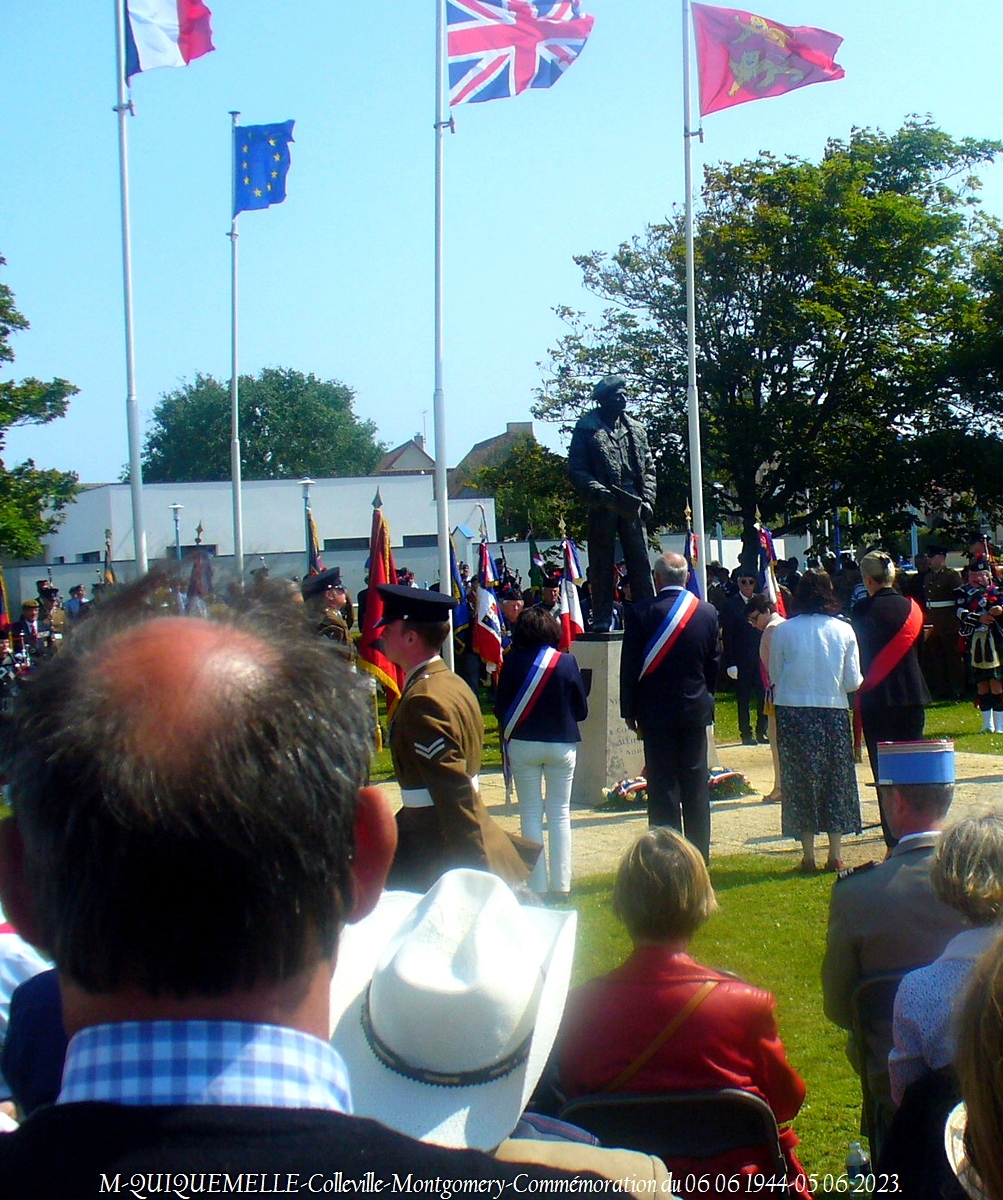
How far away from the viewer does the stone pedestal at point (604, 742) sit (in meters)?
11.6

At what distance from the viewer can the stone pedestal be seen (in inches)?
459

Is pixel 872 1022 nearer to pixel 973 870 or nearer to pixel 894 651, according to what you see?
pixel 973 870

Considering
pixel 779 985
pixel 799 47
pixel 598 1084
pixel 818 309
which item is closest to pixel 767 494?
pixel 818 309

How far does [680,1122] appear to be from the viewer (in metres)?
2.89

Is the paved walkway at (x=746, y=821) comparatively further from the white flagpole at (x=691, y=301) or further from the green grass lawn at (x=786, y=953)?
the white flagpole at (x=691, y=301)

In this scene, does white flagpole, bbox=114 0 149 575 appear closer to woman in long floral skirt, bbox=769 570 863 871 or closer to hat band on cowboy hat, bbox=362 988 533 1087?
woman in long floral skirt, bbox=769 570 863 871

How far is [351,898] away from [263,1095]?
24cm

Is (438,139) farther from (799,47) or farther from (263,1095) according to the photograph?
(263,1095)

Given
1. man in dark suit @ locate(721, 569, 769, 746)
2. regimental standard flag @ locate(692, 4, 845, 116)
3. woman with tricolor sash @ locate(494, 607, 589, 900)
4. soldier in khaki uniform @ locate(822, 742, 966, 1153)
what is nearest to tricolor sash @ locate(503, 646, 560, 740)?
woman with tricolor sash @ locate(494, 607, 589, 900)

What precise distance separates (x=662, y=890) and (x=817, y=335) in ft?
Answer: 108

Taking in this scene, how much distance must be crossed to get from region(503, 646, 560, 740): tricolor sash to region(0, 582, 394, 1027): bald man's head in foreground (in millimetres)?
6223

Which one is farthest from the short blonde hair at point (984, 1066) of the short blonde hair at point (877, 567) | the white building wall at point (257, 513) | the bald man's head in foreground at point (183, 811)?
the white building wall at point (257, 513)

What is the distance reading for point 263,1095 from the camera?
1052 millimetres

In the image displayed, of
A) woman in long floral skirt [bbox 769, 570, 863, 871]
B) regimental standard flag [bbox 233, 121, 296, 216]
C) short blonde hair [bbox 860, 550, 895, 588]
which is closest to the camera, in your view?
woman in long floral skirt [bbox 769, 570, 863, 871]
